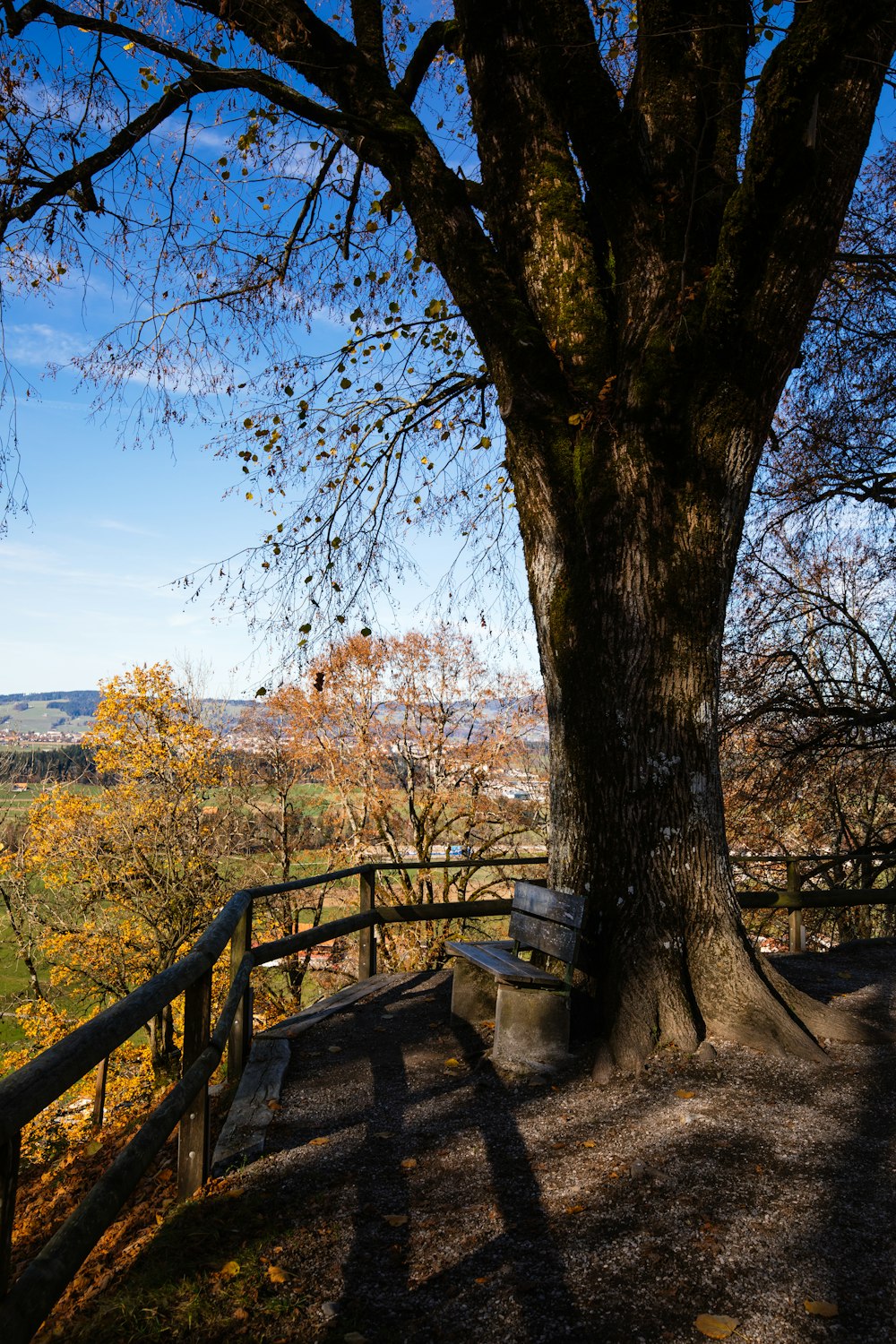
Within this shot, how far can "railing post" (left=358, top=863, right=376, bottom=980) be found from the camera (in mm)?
6992

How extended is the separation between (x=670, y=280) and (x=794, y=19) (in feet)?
4.63

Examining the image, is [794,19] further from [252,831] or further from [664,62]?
[252,831]

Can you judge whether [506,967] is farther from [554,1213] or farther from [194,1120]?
[194,1120]

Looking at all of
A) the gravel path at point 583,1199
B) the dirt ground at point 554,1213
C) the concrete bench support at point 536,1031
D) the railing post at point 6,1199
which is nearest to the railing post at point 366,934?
the gravel path at point 583,1199

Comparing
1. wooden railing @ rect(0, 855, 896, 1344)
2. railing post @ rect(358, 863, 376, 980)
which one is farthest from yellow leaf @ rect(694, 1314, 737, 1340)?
railing post @ rect(358, 863, 376, 980)

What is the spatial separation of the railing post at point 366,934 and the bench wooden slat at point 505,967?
4.77ft

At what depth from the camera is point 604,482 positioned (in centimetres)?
482

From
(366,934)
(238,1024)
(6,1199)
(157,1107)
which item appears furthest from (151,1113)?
(366,934)

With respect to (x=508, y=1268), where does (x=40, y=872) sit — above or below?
below

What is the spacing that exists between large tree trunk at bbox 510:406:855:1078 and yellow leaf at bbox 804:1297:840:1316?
6.64 feet

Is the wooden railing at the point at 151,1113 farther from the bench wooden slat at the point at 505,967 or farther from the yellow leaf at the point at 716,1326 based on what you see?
the yellow leaf at the point at 716,1326

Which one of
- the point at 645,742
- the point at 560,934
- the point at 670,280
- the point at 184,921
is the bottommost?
the point at 184,921

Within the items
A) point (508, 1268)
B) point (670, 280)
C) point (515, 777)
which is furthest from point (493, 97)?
point (515, 777)

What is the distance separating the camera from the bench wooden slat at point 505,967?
15.0ft
